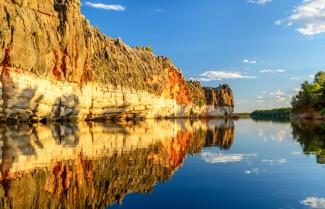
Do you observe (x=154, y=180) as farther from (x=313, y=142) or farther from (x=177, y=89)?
(x=177, y=89)

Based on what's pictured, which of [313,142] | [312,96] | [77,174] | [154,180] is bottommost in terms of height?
[154,180]

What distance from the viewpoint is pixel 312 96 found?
13675cm

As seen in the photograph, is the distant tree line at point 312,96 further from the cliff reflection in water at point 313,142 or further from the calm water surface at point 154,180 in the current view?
the calm water surface at point 154,180

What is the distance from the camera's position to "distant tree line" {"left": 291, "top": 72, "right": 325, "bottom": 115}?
12480cm

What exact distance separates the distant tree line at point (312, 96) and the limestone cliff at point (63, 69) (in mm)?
53484

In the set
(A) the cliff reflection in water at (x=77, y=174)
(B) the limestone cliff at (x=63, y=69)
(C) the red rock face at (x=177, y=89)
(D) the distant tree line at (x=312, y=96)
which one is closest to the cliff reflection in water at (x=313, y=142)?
(A) the cliff reflection in water at (x=77, y=174)

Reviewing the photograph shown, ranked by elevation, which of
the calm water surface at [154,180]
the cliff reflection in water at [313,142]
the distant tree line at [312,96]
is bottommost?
the calm water surface at [154,180]

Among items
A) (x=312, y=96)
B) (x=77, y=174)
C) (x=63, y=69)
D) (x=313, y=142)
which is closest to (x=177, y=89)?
(x=312, y=96)

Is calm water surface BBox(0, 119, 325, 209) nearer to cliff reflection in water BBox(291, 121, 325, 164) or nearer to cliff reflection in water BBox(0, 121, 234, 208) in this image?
cliff reflection in water BBox(0, 121, 234, 208)

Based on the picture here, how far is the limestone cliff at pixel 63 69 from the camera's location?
51188mm

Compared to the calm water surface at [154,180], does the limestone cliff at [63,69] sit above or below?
above

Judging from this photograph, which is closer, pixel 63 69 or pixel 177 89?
pixel 63 69

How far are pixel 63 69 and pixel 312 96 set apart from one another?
9811 centimetres

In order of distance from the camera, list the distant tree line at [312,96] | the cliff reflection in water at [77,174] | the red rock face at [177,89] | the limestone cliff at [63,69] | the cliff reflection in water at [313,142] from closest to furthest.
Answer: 1. the cliff reflection in water at [77,174]
2. the cliff reflection in water at [313,142]
3. the limestone cliff at [63,69]
4. the distant tree line at [312,96]
5. the red rock face at [177,89]
